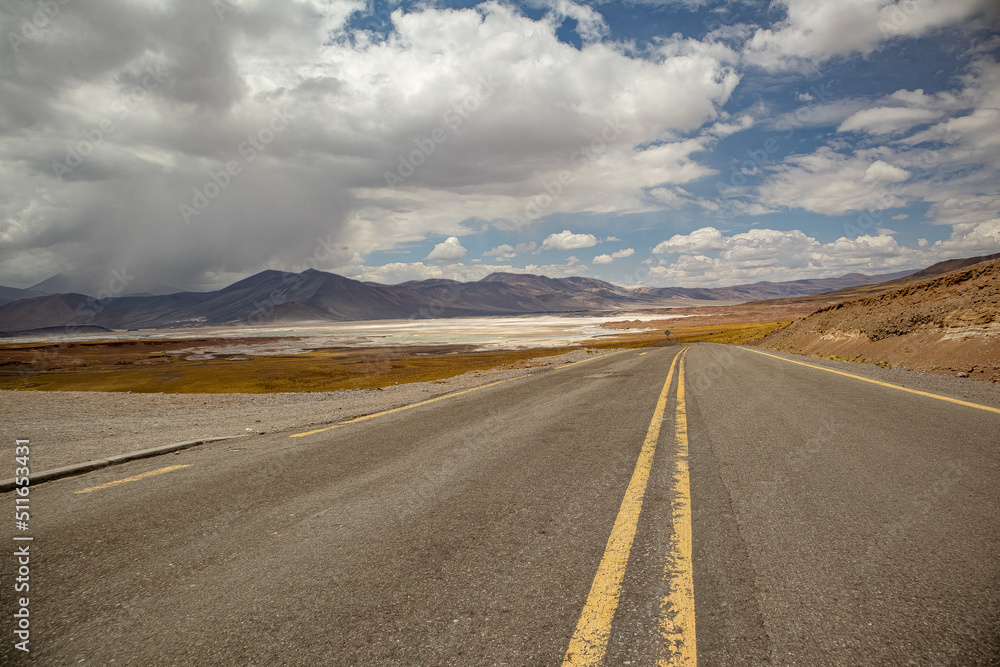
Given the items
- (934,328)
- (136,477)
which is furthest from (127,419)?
(934,328)

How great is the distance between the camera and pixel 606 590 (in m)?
2.66

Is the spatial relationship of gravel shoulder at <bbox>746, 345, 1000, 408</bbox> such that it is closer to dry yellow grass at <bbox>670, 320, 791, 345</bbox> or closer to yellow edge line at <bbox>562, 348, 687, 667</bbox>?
yellow edge line at <bbox>562, 348, 687, 667</bbox>

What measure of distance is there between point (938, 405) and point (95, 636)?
1115 cm

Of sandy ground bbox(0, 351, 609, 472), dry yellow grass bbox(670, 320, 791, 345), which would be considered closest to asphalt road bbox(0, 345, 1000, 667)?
sandy ground bbox(0, 351, 609, 472)

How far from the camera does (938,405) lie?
25.5 feet

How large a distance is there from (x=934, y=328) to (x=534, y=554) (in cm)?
1919

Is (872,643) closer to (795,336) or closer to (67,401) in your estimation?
(67,401)

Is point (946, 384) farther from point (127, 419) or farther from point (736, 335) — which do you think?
point (736, 335)

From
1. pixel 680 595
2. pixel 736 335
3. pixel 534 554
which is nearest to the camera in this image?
pixel 680 595

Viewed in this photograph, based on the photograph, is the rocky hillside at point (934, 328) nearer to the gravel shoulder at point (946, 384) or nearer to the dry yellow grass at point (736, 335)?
the gravel shoulder at point (946, 384)

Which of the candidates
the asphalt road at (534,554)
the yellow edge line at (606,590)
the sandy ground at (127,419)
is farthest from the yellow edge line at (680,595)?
the sandy ground at (127,419)

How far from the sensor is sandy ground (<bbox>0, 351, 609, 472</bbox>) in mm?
6895

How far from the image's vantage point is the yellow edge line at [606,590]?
2.17 m

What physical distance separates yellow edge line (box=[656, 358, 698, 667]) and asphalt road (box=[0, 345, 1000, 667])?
15mm
